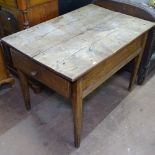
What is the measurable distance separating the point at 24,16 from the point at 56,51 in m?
0.54

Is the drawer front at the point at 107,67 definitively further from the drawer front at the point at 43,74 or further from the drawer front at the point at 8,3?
the drawer front at the point at 8,3

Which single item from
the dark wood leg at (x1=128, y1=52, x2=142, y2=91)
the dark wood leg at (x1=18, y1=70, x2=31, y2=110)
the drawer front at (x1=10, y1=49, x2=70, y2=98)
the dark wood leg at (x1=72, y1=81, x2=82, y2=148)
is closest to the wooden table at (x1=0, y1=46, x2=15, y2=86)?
the dark wood leg at (x1=18, y1=70, x2=31, y2=110)

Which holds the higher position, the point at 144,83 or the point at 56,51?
the point at 56,51

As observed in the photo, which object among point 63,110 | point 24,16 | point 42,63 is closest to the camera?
point 42,63

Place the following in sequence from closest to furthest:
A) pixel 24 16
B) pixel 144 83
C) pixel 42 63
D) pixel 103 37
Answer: pixel 42 63
pixel 103 37
pixel 24 16
pixel 144 83

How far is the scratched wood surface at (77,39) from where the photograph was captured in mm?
1109

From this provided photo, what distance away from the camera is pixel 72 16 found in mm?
1569

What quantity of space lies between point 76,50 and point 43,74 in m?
0.22

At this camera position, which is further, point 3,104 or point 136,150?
point 3,104

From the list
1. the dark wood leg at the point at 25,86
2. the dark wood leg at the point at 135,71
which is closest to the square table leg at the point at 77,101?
the dark wood leg at the point at 25,86

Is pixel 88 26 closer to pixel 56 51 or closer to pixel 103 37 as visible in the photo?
pixel 103 37

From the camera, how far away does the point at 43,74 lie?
1.19 meters

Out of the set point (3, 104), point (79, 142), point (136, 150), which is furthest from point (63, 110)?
point (136, 150)

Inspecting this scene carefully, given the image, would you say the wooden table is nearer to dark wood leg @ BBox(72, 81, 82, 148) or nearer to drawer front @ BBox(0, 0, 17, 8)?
drawer front @ BBox(0, 0, 17, 8)
